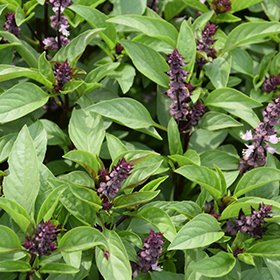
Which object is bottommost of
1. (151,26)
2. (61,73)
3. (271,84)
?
(271,84)

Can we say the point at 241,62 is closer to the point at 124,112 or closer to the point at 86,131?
the point at 124,112

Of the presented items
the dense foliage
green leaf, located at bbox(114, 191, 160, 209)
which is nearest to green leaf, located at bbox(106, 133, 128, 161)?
the dense foliage

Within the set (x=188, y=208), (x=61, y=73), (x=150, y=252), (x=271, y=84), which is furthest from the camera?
(x=271, y=84)

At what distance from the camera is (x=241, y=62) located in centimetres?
163

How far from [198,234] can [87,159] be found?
1.42ft

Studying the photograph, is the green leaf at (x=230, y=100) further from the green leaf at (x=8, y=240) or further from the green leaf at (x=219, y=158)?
the green leaf at (x=8, y=240)

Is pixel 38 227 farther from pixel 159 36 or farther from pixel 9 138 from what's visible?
pixel 159 36

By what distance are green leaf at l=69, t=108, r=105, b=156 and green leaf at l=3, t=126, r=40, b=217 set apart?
177 mm

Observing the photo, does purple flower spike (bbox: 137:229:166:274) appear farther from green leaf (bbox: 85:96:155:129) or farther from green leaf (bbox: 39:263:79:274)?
green leaf (bbox: 85:96:155:129)

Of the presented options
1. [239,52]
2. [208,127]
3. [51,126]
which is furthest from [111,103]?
[239,52]

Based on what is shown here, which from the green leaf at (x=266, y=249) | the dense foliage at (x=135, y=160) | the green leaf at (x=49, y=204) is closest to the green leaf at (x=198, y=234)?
the dense foliage at (x=135, y=160)

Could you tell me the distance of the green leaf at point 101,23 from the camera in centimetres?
141

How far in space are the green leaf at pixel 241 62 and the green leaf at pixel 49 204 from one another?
39.3 inches

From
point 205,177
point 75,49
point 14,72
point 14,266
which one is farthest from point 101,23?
point 14,266
